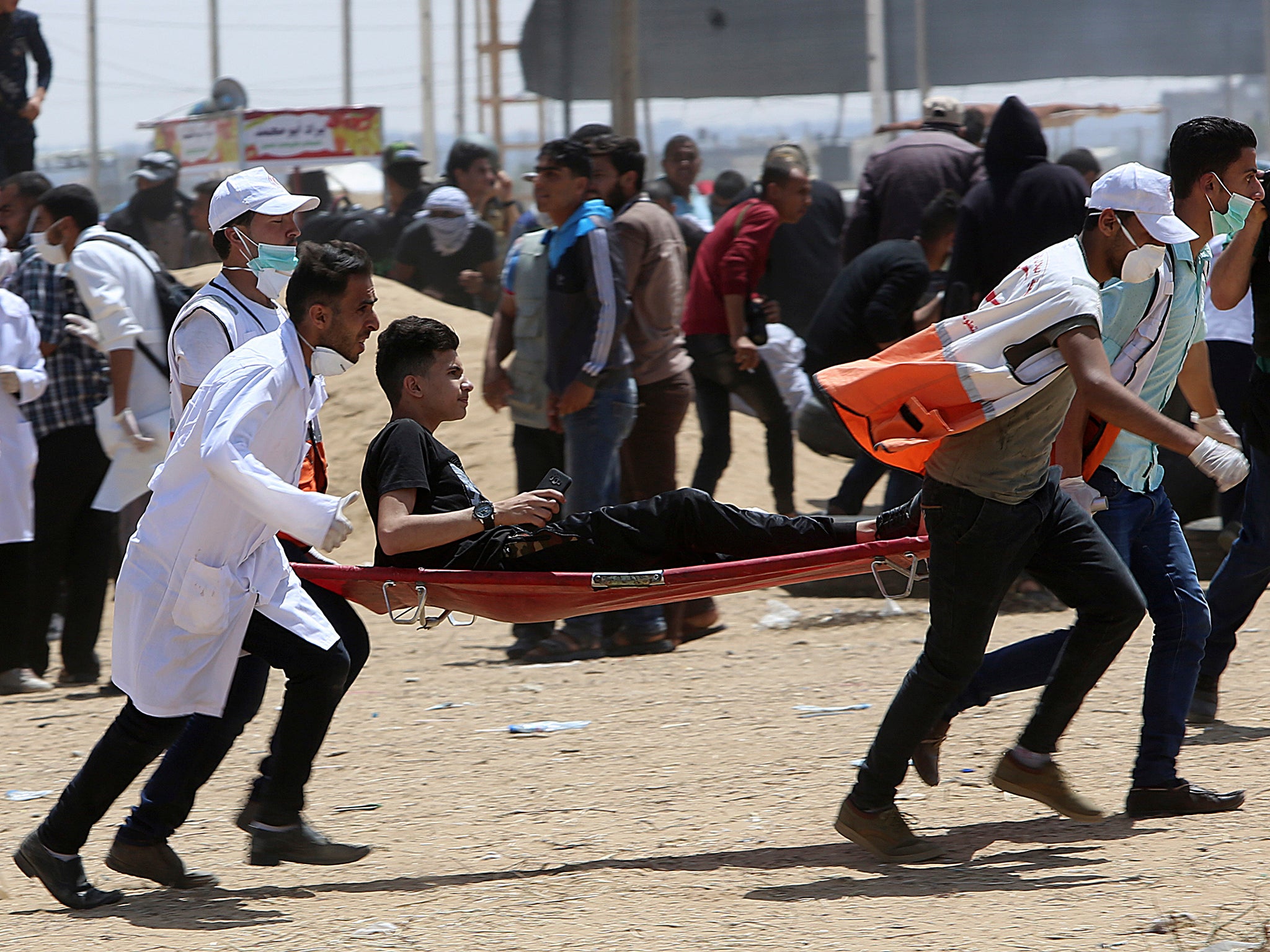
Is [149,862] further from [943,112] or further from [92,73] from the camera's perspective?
[92,73]

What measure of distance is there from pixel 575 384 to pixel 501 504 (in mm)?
2805

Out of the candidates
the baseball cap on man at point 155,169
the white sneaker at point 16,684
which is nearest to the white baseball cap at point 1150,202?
the white sneaker at point 16,684

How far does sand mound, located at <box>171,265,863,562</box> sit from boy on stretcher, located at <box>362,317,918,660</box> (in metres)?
5.25

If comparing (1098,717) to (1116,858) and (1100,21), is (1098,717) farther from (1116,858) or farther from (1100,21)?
(1100,21)

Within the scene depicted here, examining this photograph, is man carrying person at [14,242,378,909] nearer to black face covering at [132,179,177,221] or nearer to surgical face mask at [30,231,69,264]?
surgical face mask at [30,231,69,264]

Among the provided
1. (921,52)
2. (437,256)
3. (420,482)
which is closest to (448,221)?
(437,256)

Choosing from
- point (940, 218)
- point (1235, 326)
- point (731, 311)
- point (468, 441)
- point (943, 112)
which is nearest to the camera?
point (1235, 326)

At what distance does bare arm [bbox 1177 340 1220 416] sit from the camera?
496 cm

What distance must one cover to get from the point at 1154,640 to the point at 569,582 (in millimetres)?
1669

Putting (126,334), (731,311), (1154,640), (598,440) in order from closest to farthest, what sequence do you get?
(1154,640) → (126,334) → (598,440) → (731,311)

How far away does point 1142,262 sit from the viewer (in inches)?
163

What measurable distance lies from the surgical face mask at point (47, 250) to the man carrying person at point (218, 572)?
324cm

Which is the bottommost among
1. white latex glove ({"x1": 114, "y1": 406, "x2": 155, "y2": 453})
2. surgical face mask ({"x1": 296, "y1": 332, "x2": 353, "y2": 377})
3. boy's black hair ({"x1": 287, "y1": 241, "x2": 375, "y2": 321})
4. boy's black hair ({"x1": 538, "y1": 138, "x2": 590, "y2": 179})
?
white latex glove ({"x1": 114, "y1": 406, "x2": 155, "y2": 453})

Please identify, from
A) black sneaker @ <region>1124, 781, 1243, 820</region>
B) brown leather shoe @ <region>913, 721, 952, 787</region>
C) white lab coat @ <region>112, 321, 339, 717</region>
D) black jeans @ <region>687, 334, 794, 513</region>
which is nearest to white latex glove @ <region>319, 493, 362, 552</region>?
white lab coat @ <region>112, 321, 339, 717</region>
